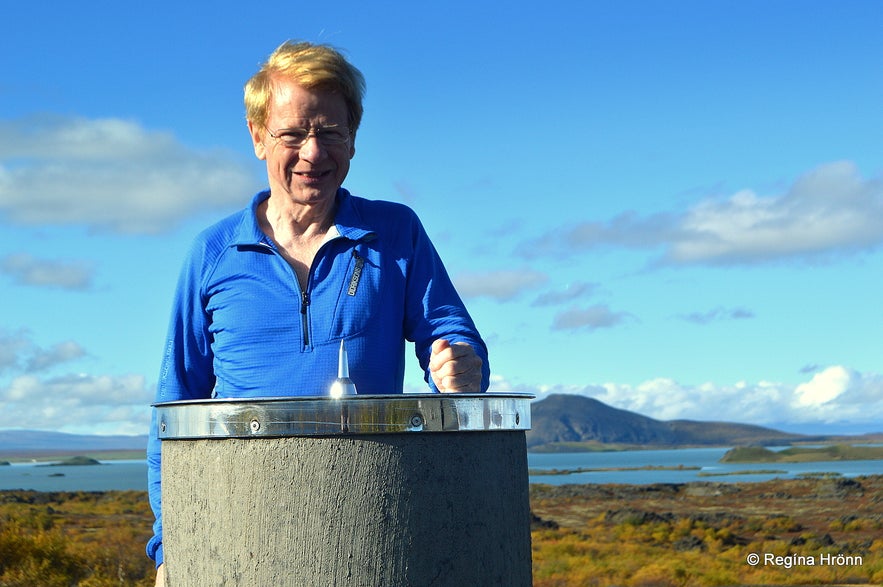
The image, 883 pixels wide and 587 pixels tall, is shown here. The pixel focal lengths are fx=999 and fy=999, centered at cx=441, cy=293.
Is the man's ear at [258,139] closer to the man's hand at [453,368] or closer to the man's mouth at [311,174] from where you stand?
the man's mouth at [311,174]

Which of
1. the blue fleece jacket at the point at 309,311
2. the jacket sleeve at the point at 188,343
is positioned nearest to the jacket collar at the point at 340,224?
the blue fleece jacket at the point at 309,311

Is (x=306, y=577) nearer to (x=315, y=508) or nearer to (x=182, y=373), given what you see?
(x=315, y=508)

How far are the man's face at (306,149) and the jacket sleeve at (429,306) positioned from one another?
201 millimetres

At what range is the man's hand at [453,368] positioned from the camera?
1.77 metres

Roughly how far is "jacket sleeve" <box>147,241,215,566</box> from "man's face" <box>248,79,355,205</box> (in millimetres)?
246

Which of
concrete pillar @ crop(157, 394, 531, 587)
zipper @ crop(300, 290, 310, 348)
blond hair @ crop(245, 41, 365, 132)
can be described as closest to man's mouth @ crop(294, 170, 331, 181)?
blond hair @ crop(245, 41, 365, 132)

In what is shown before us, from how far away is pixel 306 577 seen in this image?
1466mm

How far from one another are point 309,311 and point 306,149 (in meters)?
0.33

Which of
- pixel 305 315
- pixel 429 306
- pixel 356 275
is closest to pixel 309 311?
pixel 305 315

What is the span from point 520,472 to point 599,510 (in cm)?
4467

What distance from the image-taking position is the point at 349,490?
145cm

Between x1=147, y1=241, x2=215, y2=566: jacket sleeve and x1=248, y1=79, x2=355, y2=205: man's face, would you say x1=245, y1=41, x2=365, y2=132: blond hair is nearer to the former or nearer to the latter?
x1=248, y1=79, x2=355, y2=205: man's face

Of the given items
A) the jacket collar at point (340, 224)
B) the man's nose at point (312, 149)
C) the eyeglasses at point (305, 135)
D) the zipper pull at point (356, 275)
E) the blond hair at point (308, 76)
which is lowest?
the zipper pull at point (356, 275)

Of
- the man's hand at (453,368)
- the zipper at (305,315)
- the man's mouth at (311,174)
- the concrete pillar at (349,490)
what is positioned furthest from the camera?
the man's mouth at (311,174)
